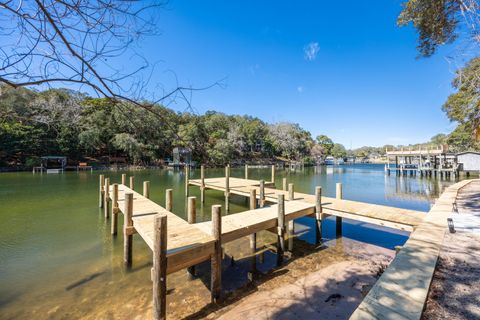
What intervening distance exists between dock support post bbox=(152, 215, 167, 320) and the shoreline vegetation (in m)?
1.29

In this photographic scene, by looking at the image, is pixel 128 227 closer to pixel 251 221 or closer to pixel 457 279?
pixel 251 221

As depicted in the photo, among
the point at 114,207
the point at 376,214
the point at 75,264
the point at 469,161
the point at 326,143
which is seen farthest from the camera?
the point at 326,143

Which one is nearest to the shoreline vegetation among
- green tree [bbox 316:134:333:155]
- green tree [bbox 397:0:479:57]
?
green tree [bbox 316:134:333:155]

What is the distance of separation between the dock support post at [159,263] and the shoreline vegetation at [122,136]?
1289 mm

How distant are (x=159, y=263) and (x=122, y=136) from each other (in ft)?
115

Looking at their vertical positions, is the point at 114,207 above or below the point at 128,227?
above

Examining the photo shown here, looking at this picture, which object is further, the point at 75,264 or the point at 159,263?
the point at 75,264

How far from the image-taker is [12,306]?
426cm

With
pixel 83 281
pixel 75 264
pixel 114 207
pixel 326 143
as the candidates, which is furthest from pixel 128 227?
pixel 326 143

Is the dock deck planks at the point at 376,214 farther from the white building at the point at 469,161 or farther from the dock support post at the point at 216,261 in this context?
the white building at the point at 469,161

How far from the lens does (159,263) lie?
136 inches

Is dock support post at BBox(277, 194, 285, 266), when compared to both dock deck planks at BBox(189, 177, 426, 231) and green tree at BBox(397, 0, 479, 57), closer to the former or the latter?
dock deck planks at BBox(189, 177, 426, 231)

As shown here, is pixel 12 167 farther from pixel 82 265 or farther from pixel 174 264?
pixel 174 264

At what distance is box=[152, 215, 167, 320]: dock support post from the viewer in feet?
11.3
